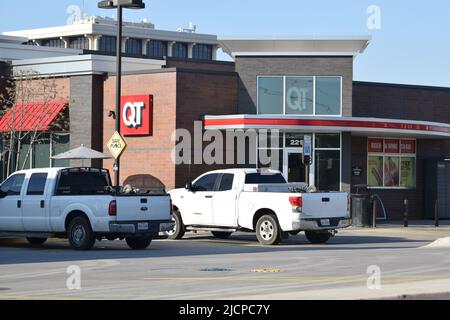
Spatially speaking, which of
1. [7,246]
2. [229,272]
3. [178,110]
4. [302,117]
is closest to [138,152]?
[178,110]

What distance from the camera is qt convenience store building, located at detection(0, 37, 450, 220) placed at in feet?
122

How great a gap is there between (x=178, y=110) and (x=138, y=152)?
2.46 m

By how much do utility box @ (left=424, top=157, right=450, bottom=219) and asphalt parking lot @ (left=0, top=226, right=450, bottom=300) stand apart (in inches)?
505

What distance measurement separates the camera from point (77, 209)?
23.9 m

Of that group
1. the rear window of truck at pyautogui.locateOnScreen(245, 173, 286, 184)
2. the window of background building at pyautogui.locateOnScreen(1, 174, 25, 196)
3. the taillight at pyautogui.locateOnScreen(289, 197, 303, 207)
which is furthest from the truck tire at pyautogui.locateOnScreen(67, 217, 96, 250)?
the taillight at pyautogui.locateOnScreen(289, 197, 303, 207)

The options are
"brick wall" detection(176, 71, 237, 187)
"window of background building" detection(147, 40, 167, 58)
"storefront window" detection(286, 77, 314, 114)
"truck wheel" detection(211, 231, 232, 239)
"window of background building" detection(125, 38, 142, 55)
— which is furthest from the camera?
"window of background building" detection(147, 40, 167, 58)

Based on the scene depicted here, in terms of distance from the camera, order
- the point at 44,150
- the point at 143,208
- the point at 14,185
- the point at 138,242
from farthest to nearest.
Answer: the point at 44,150, the point at 14,185, the point at 138,242, the point at 143,208

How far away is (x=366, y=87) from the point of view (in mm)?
41094

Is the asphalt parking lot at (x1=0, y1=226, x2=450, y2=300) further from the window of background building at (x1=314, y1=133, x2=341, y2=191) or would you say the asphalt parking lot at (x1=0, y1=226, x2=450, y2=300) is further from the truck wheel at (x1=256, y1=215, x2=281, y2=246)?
the window of background building at (x1=314, y1=133, x2=341, y2=191)

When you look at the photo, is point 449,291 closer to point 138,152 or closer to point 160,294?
point 160,294

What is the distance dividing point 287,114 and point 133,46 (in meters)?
71.8

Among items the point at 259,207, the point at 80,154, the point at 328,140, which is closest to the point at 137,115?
the point at 80,154

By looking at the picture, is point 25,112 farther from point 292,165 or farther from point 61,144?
point 292,165

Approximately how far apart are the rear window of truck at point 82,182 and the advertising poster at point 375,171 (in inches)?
668
